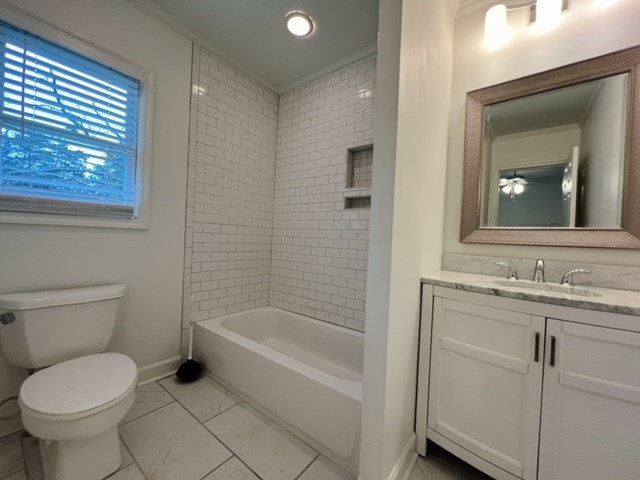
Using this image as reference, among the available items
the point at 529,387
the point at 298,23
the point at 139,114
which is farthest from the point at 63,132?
the point at 529,387

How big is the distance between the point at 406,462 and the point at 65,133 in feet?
8.27

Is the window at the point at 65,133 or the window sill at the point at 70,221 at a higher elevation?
the window at the point at 65,133

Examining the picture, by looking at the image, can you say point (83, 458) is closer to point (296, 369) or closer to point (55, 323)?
point (55, 323)

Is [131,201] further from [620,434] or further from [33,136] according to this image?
[620,434]

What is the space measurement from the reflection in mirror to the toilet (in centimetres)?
216

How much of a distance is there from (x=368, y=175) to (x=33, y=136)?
6.82 feet

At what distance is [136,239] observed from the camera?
5.65ft

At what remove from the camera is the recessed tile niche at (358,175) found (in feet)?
6.82

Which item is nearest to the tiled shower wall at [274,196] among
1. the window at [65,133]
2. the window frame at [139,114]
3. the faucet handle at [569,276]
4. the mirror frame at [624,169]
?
the window frame at [139,114]

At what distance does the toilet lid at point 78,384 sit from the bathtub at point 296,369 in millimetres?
627

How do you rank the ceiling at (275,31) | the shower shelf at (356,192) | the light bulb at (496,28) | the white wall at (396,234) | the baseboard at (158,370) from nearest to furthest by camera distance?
the white wall at (396,234) → the light bulb at (496,28) → the ceiling at (275,31) → the baseboard at (158,370) → the shower shelf at (356,192)

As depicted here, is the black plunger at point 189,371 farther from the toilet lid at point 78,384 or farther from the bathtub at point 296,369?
the toilet lid at point 78,384

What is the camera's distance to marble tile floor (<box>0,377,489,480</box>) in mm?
1151

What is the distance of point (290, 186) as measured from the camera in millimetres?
2498
